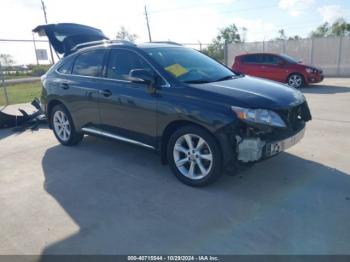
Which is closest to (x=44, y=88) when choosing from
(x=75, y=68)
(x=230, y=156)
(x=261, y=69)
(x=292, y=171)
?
(x=75, y=68)

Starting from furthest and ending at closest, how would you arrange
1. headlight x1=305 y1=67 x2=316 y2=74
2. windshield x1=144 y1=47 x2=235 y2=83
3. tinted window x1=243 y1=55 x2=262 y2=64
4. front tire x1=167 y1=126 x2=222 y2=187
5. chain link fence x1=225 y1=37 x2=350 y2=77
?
chain link fence x1=225 y1=37 x2=350 y2=77, tinted window x1=243 y1=55 x2=262 y2=64, headlight x1=305 y1=67 x2=316 y2=74, windshield x1=144 y1=47 x2=235 y2=83, front tire x1=167 y1=126 x2=222 y2=187

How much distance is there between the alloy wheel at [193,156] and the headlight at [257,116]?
540 millimetres

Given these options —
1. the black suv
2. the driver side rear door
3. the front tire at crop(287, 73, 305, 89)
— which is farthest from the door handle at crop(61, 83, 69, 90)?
the front tire at crop(287, 73, 305, 89)

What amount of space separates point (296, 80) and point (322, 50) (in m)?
7.86

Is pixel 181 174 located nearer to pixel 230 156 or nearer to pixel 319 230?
pixel 230 156

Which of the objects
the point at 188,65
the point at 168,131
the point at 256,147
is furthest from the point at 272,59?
the point at 256,147

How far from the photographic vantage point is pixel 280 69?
14.1 m

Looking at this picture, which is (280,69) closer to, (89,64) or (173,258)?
(89,64)

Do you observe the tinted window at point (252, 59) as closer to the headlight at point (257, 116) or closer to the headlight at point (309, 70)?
the headlight at point (309, 70)

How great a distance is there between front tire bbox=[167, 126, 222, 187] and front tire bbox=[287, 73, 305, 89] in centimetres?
1111

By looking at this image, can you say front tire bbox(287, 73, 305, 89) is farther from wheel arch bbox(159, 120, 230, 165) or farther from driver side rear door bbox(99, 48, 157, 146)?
wheel arch bbox(159, 120, 230, 165)

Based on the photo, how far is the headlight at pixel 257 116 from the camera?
358 cm

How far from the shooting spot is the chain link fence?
19.4m

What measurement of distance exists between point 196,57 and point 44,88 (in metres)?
3.00
